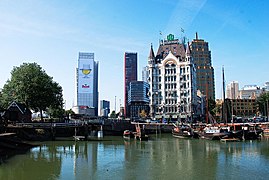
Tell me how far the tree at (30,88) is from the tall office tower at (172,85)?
5665 centimetres

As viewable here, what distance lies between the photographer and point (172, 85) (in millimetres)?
132625

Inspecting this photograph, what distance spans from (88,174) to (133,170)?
5.09 m

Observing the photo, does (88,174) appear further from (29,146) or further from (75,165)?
(29,146)

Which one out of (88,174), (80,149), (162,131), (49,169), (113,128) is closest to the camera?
(88,174)

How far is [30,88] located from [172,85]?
68547 mm

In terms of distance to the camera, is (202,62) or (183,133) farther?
(202,62)

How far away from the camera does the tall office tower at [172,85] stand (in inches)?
5064

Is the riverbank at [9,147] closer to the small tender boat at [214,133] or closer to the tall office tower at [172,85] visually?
the small tender boat at [214,133]

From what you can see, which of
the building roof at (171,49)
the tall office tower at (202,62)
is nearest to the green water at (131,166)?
the building roof at (171,49)

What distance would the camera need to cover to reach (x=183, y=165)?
36.4 meters

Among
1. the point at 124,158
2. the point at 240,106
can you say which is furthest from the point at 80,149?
the point at 240,106

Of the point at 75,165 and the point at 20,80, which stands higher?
the point at 20,80

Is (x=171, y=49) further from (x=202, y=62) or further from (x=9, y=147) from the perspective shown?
(x=9, y=147)

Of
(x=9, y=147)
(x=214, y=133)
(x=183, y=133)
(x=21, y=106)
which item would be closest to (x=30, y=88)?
(x=21, y=106)
